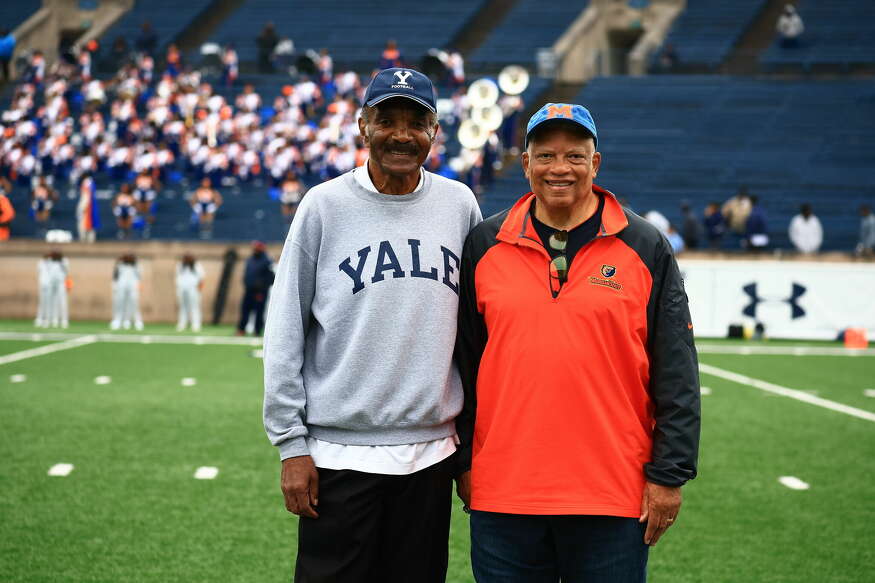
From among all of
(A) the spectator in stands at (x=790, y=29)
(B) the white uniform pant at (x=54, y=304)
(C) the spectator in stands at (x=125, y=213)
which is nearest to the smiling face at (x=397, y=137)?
(B) the white uniform pant at (x=54, y=304)

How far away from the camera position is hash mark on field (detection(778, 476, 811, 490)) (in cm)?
741

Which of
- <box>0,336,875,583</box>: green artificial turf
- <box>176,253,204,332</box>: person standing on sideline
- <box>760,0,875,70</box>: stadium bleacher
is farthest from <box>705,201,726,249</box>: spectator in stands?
<box>760,0,875,70</box>: stadium bleacher

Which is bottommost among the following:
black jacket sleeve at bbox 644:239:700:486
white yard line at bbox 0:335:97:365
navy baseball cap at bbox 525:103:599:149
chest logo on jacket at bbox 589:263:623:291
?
white yard line at bbox 0:335:97:365

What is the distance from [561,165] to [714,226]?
21396 mm

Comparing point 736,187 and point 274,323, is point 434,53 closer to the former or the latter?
point 736,187

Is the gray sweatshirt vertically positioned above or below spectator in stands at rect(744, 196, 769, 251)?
above

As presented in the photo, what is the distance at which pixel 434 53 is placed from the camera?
32.9 metres

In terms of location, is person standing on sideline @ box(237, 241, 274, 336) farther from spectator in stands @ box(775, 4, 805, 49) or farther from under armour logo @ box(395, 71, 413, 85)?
spectator in stands @ box(775, 4, 805, 49)

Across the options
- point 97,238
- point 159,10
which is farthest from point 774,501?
point 159,10

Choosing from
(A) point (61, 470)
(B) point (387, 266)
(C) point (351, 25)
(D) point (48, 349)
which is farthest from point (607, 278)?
(C) point (351, 25)

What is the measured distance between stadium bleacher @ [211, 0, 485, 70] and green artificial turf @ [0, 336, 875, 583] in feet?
90.3

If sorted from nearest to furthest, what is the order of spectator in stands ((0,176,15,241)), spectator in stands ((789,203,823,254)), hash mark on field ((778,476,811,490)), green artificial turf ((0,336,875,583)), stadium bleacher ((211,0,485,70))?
green artificial turf ((0,336,875,583)), hash mark on field ((778,476,811,490)), spectator in stands ((0,176,15,241)), spectator in stands ((789,203,823,254)), stadium bleacher ((211,0,485,70))

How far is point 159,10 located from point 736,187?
26.8 meters

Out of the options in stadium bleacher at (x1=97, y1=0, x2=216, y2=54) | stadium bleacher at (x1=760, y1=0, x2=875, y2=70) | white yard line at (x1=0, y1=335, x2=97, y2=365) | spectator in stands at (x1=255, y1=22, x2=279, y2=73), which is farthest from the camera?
stadium bleacher at (x1=97, y1=0, x2=216, y2=54)
